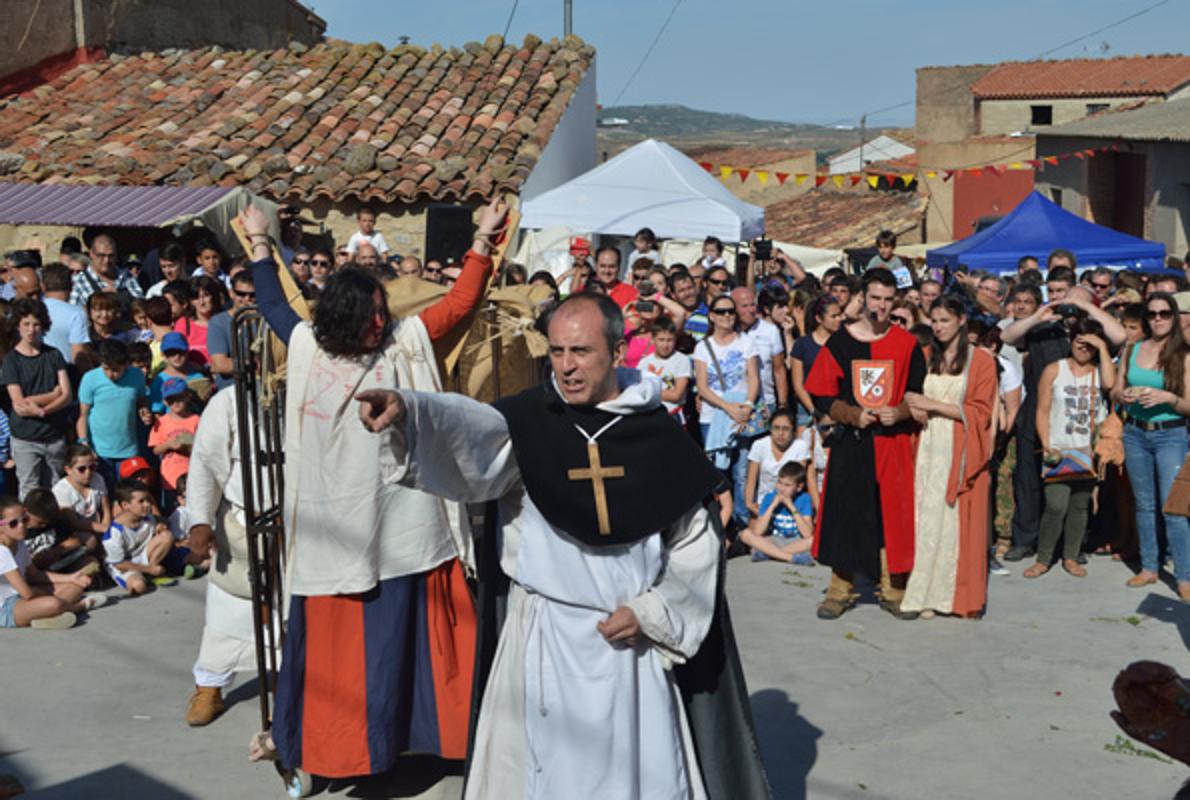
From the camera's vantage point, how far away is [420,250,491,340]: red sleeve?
5254mm

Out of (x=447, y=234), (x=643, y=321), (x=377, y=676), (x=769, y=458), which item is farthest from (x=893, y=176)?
(x=377, y=676)

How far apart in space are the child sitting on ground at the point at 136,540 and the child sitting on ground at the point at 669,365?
10.2 feet

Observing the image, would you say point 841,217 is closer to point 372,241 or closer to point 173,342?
point 372,241

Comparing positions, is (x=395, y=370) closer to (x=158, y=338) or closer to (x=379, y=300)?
(x=379, y=300)

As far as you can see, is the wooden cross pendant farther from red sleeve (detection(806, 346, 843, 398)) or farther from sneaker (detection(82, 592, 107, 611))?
sneaker (detection(82, 592, 107, 611))

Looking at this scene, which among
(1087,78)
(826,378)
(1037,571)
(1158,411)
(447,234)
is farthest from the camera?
(1087,78)

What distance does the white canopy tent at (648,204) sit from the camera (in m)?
15.8

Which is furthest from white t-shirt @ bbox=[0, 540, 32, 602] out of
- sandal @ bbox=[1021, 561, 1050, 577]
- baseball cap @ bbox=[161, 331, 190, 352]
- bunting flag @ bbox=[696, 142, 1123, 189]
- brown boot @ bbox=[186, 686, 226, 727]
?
bunting flag @ bbox=[696, 142, 1123, 189]

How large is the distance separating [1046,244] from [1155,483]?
10.2 metres

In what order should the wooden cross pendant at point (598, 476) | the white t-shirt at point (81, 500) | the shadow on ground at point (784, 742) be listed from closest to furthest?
the wooden cross pendant at point (598, 476), the shadow on ground at point (784, 742), the white t-shirt at point (81, 500)

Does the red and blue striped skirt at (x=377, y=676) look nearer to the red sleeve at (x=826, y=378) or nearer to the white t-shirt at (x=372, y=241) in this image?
the red sleeve at (x=826, y=378)

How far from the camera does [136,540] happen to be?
8.69m

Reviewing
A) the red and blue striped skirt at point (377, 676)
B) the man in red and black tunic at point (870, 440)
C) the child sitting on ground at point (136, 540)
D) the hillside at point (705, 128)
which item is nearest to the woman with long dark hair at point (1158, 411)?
the man in red and black tunic at point (870, 440)

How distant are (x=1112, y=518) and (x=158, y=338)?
641 centimetres
